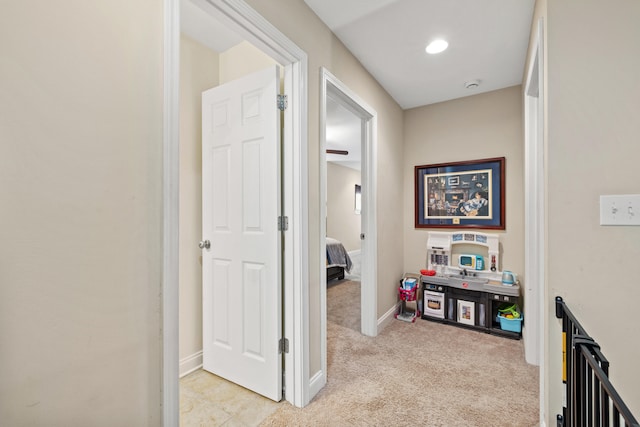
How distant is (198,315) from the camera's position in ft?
7.20

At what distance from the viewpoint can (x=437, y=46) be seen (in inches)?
89.0

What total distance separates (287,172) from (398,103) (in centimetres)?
232

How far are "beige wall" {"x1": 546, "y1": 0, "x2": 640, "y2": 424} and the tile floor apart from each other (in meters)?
1.53

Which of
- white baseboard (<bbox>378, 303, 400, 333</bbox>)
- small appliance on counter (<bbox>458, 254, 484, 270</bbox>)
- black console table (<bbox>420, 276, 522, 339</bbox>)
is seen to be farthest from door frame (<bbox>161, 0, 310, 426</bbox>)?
small appliance on counter (<bbox>458, 254, 484, 270</bbox>)

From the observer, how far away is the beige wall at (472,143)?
294cm

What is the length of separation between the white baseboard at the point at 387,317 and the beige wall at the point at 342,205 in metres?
3.96

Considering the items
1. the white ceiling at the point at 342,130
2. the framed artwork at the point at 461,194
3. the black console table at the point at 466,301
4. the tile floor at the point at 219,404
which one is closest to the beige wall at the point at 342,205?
the white ceiling at the point at 342,130

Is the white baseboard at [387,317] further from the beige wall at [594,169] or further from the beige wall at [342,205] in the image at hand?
the beige wall at [342,205]

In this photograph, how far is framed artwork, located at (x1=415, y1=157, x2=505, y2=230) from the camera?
3034mm

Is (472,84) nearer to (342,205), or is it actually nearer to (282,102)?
(282,102)

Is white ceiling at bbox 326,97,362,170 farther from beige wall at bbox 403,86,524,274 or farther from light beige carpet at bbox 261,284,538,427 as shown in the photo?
light beige carpet at bbox 261,284,538,427

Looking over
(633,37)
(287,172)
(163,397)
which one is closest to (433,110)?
(633,37)

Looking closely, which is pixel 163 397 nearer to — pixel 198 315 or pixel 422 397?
pixel 198 315

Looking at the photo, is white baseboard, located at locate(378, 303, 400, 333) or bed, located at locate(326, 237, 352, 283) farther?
bed, located at locate(326, 237, 352, 283)
